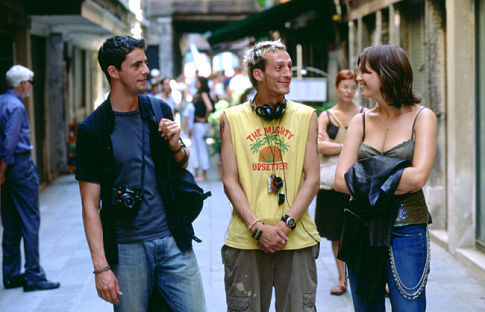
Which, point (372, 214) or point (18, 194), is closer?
point (372, 214)

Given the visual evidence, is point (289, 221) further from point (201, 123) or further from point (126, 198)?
point (201, 123)

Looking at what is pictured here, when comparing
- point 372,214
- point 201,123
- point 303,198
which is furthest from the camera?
point 201,123

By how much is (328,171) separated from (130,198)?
2.94m

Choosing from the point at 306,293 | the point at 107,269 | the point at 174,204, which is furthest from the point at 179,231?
the point at 306,293

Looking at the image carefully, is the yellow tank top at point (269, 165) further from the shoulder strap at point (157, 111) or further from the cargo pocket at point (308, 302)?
the shoulder strap at point (157, 111)

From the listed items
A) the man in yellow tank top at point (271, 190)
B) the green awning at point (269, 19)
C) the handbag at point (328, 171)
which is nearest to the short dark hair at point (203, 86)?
the green awning at point (269, 19)

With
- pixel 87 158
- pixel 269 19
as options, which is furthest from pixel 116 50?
pixel 269 19

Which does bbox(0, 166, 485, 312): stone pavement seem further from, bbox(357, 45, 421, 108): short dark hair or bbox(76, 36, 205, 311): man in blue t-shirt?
bbox(357, 45, 421, 108): short dark hair

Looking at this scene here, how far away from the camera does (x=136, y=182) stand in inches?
138

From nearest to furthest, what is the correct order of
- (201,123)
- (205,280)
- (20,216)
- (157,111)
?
(157,111) < (20,216) < (205,280) < (201,123)

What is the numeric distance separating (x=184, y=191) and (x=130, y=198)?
12.3 inches

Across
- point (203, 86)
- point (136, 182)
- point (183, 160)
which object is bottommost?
point (136, 182)

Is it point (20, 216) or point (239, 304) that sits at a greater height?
point (20, 216)

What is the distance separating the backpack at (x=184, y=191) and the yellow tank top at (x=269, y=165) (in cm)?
28
